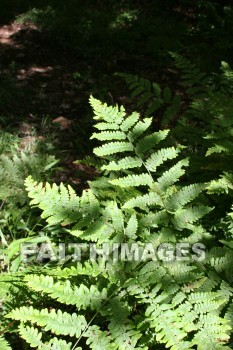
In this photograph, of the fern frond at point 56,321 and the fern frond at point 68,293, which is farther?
the fern frond at point 68,293

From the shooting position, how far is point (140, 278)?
2.22 meters

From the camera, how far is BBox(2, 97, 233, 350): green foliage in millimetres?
2051

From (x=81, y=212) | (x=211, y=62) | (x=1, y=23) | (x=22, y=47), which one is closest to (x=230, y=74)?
(x=81, y=212)

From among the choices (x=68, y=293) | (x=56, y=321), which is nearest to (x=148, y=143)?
(x=68, y=293)

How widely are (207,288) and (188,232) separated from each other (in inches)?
17.4

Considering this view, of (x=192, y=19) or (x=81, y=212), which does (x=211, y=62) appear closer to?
(x=192, y=19)

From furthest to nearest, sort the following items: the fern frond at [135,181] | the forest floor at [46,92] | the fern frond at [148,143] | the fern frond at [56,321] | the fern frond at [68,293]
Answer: the forest floor at [46,92] < the fern frond at [148,143] < the fern frond at [135,181] < the fern frond at [68,293] < the fern frond at [56,321]

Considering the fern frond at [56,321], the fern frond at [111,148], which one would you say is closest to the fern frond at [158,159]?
the fern frond at [111,148]

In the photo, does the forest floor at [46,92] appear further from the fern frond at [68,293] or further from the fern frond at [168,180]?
the fern frond at [68,293]

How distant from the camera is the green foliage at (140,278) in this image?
205cm

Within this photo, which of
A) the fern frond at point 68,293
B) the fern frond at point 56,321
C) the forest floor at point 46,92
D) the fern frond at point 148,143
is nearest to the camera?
the fern frond at point 56,321

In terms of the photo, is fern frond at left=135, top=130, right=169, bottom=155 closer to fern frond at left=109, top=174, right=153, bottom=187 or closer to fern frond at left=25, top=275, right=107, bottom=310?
fern frond at left=109, top=174, right=153, bottom=187

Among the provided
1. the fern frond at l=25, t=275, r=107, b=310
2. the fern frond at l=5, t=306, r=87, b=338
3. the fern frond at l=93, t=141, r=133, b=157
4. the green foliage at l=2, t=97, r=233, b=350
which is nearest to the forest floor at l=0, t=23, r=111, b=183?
the fern frond at l=93, t=141, r=133, b=157

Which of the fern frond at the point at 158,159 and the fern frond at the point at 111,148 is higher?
the fern frond at the point at 111,148
